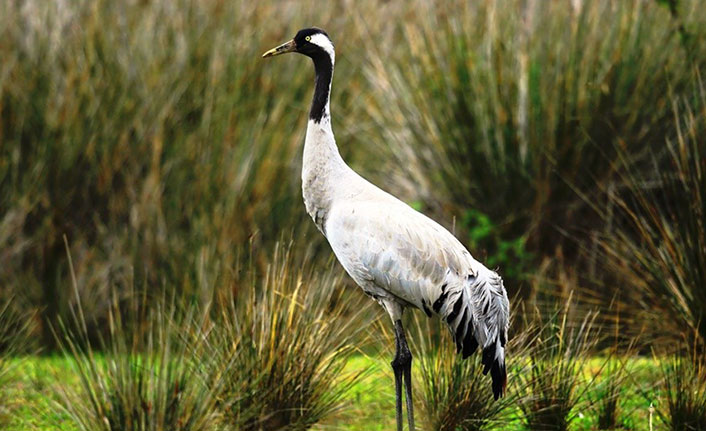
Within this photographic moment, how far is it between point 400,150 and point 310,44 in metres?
3.14

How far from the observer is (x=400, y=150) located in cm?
903

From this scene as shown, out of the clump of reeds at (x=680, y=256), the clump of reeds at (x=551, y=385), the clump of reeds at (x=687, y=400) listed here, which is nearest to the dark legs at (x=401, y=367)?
the clump of reeds at (x=551, y=385)

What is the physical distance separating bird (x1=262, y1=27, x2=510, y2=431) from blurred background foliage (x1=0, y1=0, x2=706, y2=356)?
2348mm

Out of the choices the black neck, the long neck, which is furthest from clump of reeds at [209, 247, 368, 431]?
the black neck

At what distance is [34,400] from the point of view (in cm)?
611

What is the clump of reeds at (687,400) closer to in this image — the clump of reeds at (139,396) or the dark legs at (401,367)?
the dark legs at (401,367)

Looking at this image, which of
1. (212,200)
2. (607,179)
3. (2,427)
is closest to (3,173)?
(212,200)

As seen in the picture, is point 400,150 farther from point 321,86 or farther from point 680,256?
point 321,86

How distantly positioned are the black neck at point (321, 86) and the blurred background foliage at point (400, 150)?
216cm

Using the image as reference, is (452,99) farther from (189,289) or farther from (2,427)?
(2,427)

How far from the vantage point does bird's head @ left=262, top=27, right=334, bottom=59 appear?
5941 mm

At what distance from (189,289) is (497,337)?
306 cm

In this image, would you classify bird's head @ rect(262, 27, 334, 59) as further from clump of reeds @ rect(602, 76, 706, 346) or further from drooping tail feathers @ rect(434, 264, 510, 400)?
clump of reeds @ rect(602, 76, 706, 346)

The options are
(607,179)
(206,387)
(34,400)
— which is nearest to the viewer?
(206,387)
